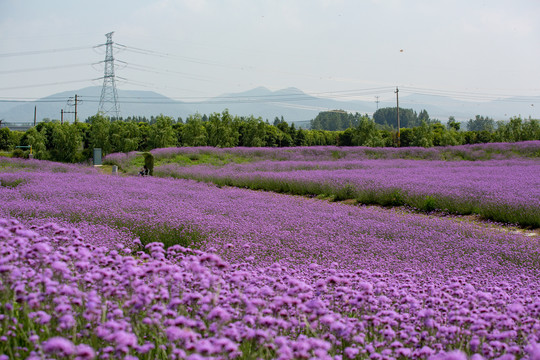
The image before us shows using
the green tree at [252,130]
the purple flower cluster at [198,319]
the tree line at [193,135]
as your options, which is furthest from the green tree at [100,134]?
the purple flower cluster at [198,319]

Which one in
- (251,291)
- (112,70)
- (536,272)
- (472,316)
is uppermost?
(112,70)

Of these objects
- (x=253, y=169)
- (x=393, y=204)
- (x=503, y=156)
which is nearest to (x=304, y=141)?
(x=503, y=156)

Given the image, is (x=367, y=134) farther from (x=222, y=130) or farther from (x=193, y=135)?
(x=193, y=135)

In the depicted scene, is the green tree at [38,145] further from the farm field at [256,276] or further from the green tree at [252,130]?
the farm field at [256,276]

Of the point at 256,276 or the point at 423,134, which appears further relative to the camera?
the point at 423,134

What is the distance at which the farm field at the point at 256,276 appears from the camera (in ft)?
7.80

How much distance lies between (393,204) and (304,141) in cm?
3489

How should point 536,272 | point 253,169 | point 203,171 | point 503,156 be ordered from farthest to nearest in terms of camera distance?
point 503,156 → point 253,169 → point 203,171 → point 536,272

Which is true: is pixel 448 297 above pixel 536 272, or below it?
above

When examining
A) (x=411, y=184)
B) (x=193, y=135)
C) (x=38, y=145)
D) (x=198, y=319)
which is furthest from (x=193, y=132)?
(x=198, y=319)

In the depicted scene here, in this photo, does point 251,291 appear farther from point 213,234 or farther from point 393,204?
point 393,204

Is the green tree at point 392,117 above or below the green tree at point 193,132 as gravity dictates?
above

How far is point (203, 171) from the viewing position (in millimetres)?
19688

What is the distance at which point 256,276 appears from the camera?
3561 mm
